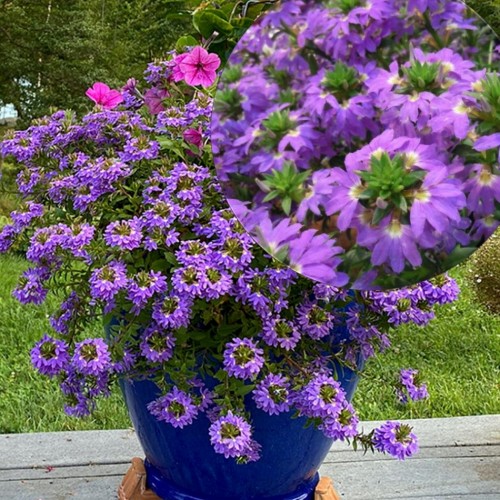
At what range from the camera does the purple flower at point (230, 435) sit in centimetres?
123

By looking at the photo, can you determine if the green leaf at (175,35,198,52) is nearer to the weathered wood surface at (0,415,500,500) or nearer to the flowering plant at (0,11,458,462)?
the flowering plant at (0,11,458,462)

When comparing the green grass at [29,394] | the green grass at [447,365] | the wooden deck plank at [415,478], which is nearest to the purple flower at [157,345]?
the wooden deck plank at [415,478]

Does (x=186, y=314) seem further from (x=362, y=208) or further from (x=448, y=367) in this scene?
(x=448, y=367)

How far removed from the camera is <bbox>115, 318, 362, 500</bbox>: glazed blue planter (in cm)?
145

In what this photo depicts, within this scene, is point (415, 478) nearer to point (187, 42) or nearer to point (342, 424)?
point (342, 424)

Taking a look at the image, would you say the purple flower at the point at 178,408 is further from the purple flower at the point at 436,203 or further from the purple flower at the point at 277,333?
the purple flower at the point at 436,203

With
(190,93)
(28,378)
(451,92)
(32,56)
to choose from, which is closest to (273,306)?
(451,92)

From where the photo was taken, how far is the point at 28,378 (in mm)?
3059

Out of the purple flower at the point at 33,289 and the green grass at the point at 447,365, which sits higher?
the purple flower at the point at 33,289

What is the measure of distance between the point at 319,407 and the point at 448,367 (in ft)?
7.26

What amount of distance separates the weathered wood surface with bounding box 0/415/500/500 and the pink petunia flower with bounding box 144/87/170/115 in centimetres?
97

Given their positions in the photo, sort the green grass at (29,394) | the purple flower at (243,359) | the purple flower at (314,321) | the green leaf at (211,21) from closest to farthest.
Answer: the purple flower at (243,359)
the purple flower at (314,321)
the green leaf at (211,21)
the green grass at (29,394)

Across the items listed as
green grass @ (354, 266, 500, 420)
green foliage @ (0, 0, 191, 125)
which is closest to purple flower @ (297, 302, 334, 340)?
green grass @ (354, 266, 500, 420)
